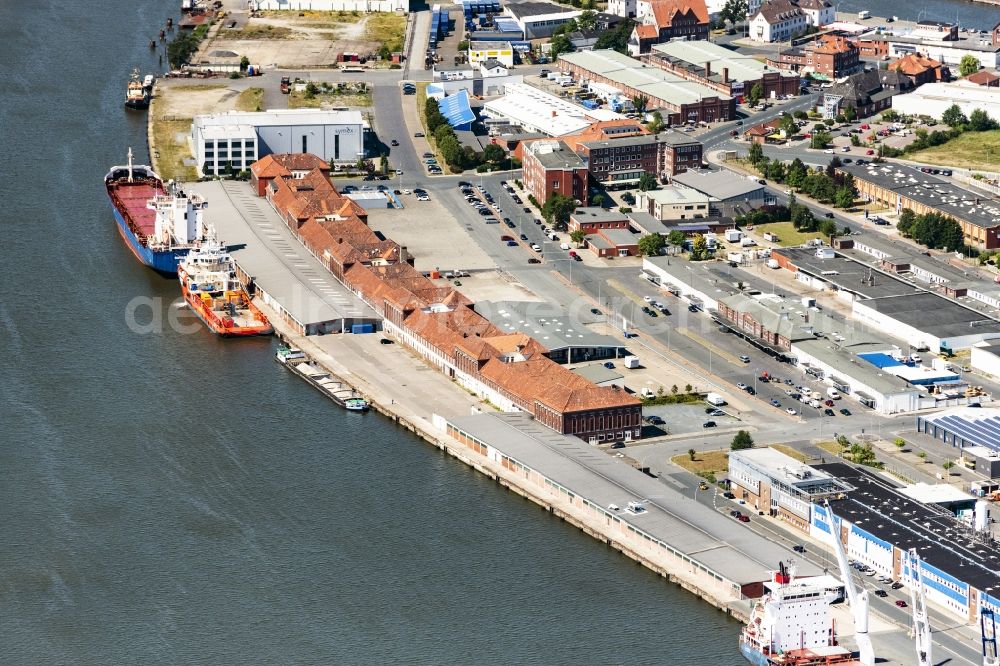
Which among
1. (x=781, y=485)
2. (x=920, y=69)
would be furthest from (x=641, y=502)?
(x=920, y=69)

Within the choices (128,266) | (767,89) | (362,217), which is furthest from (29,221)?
(767,89)

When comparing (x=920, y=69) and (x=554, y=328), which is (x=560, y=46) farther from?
(x=554, y=328)

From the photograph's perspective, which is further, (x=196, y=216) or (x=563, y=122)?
(x=563, y=122)

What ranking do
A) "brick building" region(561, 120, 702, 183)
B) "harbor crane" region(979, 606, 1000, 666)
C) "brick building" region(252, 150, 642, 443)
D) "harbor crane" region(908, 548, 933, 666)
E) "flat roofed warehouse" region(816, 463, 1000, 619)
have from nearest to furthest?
"harbor crane" region(908, 548, 933, 666) < "harbor crane" region(979, 606, 1000, 666) < "flat roofed warehouse" region(816, 463, 1000, 619) < "brick building" region(252, 150, 642, 443) < "brick building" region(561, 120, 702, 183)

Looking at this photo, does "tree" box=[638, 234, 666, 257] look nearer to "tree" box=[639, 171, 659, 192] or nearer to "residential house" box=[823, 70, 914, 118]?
"tree" box=[639, 171, 659, 192]

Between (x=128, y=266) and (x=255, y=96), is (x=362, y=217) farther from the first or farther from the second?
(x=255, y=96)

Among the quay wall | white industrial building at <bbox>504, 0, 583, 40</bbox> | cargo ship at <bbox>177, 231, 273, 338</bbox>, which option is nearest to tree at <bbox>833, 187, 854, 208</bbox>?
cargo ship at <bbox>177, 231, 273, 338</bbox>

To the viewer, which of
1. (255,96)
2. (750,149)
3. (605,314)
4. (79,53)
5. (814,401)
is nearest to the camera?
(814,401)

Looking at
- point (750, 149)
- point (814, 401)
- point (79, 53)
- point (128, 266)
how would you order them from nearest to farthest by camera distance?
point (814, 401)
point (128, 266)
point (750, 149)
point (79, 53)
